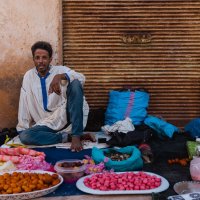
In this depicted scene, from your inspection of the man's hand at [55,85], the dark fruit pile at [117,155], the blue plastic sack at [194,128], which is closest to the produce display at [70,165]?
the dark fruit pile at [117,155]

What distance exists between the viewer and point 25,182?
3.51 meters

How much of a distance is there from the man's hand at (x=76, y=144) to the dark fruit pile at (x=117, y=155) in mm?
681

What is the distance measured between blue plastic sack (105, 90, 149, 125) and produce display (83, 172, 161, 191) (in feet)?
6.92

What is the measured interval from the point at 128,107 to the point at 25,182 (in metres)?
2.69

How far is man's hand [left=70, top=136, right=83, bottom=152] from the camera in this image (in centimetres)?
500

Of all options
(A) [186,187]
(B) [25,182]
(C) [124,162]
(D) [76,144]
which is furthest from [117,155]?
(B) [25,182]

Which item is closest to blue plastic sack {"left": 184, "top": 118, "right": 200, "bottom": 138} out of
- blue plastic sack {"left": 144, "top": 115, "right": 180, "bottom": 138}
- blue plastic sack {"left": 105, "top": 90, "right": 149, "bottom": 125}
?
blue plastic sack {"left": 144, "top": 115, "right": 180, "bottom": 138}

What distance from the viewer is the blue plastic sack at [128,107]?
5.87m

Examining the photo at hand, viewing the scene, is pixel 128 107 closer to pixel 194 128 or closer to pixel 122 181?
pixel 194 128

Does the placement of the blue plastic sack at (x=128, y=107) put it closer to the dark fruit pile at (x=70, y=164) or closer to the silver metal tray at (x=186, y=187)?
the dark fruit pile at (x=70, y=164)

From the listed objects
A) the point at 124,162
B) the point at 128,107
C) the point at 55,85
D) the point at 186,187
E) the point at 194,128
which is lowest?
the point at 186,187

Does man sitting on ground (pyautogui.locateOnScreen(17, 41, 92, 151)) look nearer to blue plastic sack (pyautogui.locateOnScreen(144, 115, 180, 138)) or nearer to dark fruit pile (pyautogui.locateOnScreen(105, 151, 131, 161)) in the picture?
dark fruit pile (pyautogui.locateOnScreen(105, 151, 131, 161))

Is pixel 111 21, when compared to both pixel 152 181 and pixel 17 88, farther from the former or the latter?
pixel 152 181

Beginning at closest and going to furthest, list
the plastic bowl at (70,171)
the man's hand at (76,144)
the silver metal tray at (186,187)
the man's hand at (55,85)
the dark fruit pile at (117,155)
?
the silver metal tray at (186,187) → the plastic bowl at (70,171) → the dark fruit pile at (117,155) → the man's hand at (76,144) → the man's hand at (55,85)
